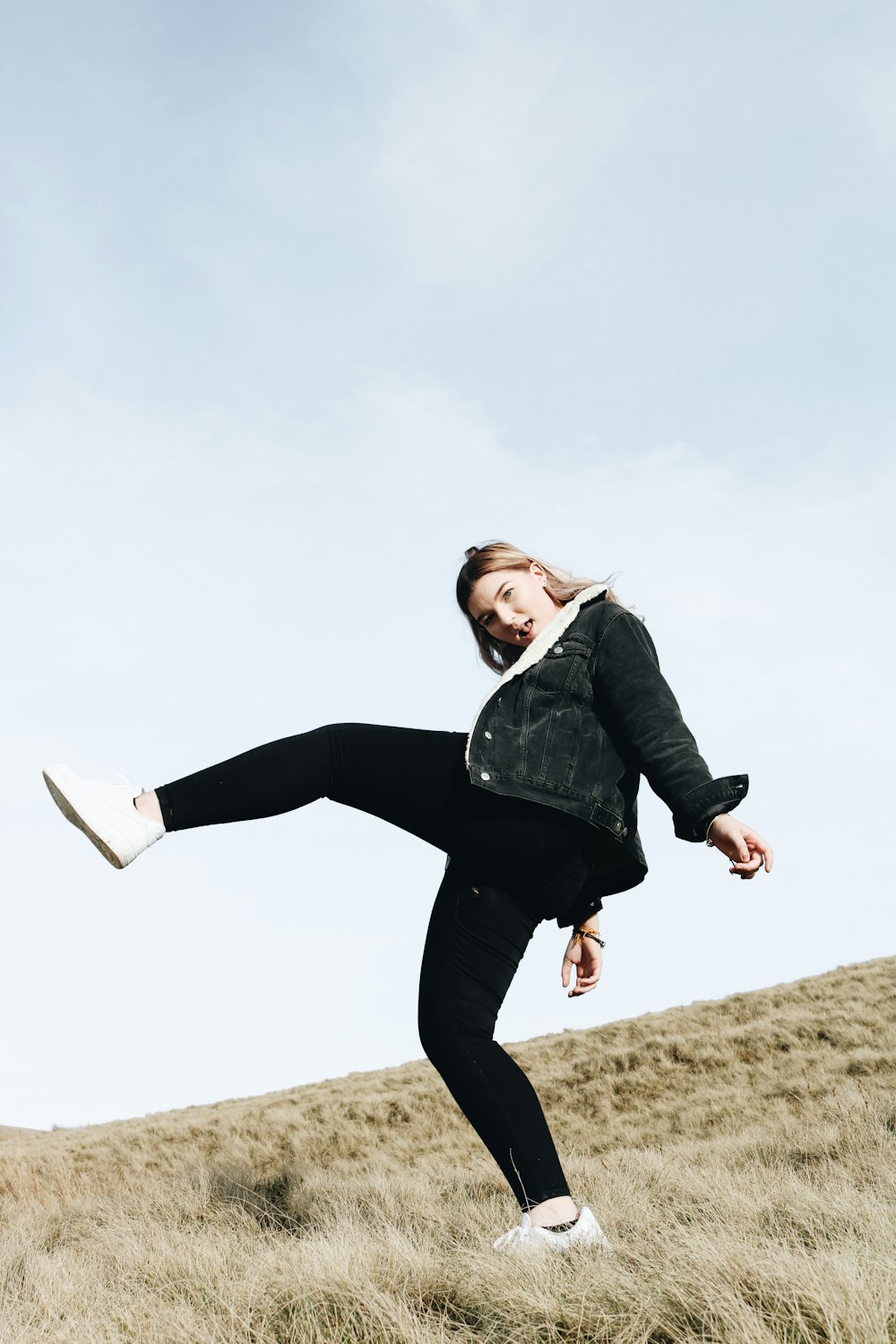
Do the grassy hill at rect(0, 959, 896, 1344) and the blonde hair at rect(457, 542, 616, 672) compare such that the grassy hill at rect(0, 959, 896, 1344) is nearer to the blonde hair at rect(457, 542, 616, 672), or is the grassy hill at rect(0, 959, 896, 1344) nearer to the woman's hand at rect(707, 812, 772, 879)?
the woman's hand at rect(707, 812, 772, 879)

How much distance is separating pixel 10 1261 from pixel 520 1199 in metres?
1.99

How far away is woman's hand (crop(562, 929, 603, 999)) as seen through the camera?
3.47 metres

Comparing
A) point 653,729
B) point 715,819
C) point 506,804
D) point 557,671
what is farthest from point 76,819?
point 715,819

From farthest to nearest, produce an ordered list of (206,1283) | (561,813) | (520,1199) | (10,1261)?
1. (10,1261)
2. (561,813)
3. (520,1199)
4. (206,1283)

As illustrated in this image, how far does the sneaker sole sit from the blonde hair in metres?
1.52

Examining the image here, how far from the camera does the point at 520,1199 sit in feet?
8.96

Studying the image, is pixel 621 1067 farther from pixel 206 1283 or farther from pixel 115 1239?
pixel 206 1283

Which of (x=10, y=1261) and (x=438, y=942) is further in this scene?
(x=10, y=1261)

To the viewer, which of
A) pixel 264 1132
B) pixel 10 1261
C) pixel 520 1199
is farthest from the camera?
Answer: pixel 264 1132

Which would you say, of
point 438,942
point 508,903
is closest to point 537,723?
point 508,903

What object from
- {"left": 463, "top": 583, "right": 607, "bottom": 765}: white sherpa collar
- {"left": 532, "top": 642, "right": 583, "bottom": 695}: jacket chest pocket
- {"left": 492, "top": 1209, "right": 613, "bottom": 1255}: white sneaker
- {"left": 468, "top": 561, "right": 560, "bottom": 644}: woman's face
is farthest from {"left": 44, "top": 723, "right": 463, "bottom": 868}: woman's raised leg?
{"left": 492, "top": 1209, "right": 613, "bottom": 1255}: white sneaker

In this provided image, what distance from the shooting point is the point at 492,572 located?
134 inches

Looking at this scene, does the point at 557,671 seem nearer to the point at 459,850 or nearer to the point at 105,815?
the point at 459,850

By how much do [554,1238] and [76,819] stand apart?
5.78 ft
